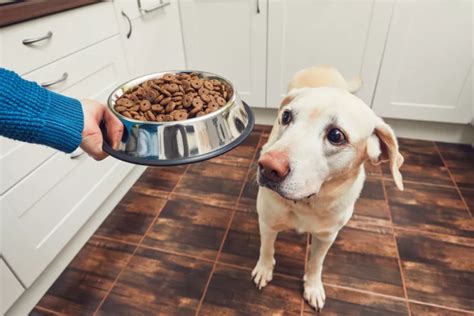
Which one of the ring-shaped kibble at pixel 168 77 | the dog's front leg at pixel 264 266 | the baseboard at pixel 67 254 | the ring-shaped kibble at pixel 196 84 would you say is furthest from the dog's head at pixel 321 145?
the baseboard at pixel 67 254

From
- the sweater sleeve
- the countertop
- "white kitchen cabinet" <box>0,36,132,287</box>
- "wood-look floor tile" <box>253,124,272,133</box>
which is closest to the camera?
the sweater sleeve

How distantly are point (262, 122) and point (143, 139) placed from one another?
70.8 inches

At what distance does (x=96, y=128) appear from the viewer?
0.77 meters

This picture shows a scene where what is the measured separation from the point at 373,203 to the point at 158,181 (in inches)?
50.8

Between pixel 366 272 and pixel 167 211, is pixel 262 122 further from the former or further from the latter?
pixel 366 272

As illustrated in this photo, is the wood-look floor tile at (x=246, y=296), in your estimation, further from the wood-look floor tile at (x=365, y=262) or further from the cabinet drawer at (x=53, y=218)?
the cabinet drawer at (x=53, y=218)

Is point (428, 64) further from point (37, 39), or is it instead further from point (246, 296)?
point (37, 39)

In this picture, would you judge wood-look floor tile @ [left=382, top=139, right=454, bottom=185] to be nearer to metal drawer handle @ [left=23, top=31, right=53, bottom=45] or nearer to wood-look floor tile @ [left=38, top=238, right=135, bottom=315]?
wood-look floor tile @ [left=38, top=238, right=135, bottom=315]

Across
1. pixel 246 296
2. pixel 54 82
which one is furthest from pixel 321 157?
pixel 54 82

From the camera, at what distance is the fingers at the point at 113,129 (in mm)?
793

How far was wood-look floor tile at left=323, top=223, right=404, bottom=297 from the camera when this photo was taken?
1.31 meters

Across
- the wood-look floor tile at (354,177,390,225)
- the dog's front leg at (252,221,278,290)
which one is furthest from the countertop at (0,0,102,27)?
the wood-look floor tile at (354,177,390,225)

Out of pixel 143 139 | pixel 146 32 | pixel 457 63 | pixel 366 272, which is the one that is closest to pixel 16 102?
pixel 143 139

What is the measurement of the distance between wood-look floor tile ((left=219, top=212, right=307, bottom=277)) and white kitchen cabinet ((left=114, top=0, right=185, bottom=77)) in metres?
1.05
